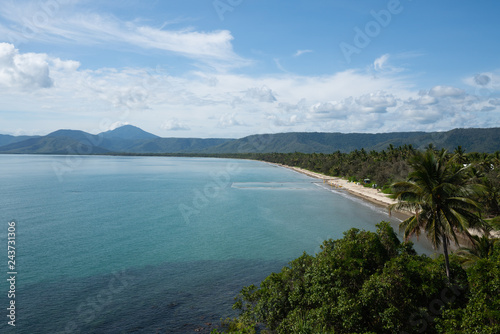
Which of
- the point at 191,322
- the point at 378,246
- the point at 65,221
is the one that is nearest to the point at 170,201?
the point at 65,221

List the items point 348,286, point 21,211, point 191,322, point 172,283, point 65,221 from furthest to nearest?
point 21,211 → point 65,221 → point 172,283 → point 191,322 → point 348,286

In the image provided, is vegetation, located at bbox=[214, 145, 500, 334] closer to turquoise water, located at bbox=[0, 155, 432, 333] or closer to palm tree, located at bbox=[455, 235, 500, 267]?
palm tree, located at bbox=[455, 235, 500, 267]

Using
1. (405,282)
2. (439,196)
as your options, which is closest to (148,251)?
(405,282)

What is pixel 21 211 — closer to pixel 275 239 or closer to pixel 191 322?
pixel 275 239

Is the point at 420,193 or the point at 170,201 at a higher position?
the point at 420,193

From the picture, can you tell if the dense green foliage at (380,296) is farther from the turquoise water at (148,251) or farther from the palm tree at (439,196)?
the turquoise water at (148,251)

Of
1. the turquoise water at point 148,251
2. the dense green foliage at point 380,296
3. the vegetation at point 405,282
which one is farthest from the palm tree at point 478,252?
the turquoise water at point 148,251

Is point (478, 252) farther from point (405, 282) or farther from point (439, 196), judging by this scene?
point (405, 282)
